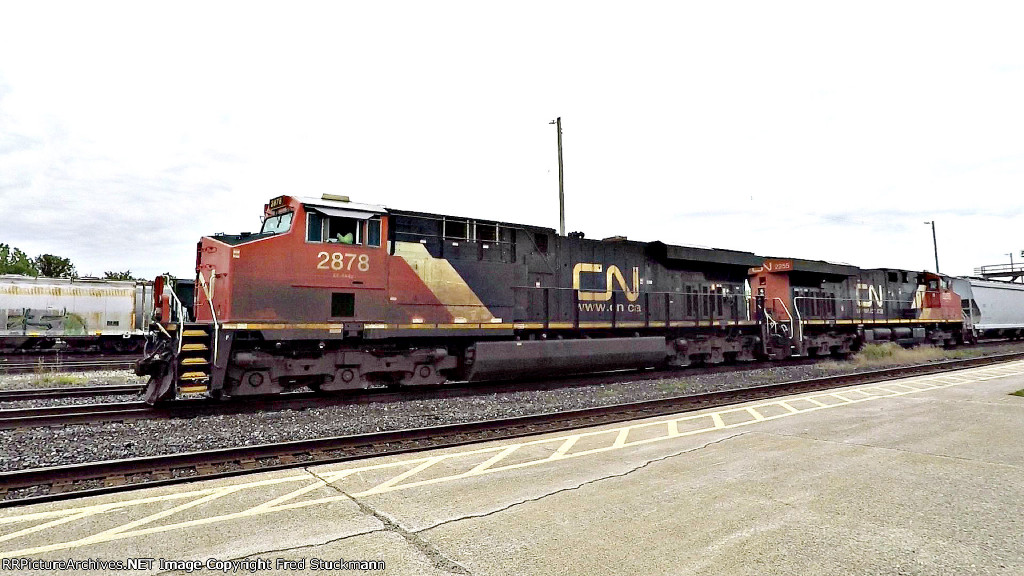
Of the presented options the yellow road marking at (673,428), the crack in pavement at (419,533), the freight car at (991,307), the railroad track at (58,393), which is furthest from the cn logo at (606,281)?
the freight car at (991,307)

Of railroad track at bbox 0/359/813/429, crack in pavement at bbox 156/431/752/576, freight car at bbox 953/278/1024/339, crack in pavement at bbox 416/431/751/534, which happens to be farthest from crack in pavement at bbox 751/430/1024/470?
freight car at bbox 953/278/1024/339

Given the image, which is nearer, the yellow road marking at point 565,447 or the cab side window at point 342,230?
the yellow road marking at point 565,447

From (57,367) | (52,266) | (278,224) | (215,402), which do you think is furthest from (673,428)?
(52,266)

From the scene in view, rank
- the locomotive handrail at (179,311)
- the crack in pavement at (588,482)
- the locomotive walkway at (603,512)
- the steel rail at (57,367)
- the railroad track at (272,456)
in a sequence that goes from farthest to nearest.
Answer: the steel rail at (57,367) < the locomotive handrail at (179,311) < the railroad track at (272,456) < the crack in pavement at (588,482) < the locomotive walkway at (603,512)

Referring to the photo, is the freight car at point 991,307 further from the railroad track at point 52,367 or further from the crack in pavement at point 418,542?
the railroad track at point 52,367

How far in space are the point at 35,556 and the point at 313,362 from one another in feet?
19.0

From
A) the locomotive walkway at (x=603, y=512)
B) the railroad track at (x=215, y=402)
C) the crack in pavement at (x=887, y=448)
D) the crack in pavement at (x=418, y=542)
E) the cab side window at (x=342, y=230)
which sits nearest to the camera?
the crack in pavement at (x=418, y=542)

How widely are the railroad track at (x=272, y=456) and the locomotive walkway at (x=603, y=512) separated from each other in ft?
0.95

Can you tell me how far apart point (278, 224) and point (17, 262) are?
51.9 m

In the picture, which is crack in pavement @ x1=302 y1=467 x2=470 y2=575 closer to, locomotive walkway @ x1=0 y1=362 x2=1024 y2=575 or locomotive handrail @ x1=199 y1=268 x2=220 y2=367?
locomotive walkway @ x1=0 y1=362 x2=1024 y2=575

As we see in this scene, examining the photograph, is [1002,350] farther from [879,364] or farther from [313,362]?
[313,362]

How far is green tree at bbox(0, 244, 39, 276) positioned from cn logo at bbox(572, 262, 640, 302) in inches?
1975

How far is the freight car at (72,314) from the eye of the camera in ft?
67.4

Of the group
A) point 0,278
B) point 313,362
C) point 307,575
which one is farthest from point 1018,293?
point 0,278
